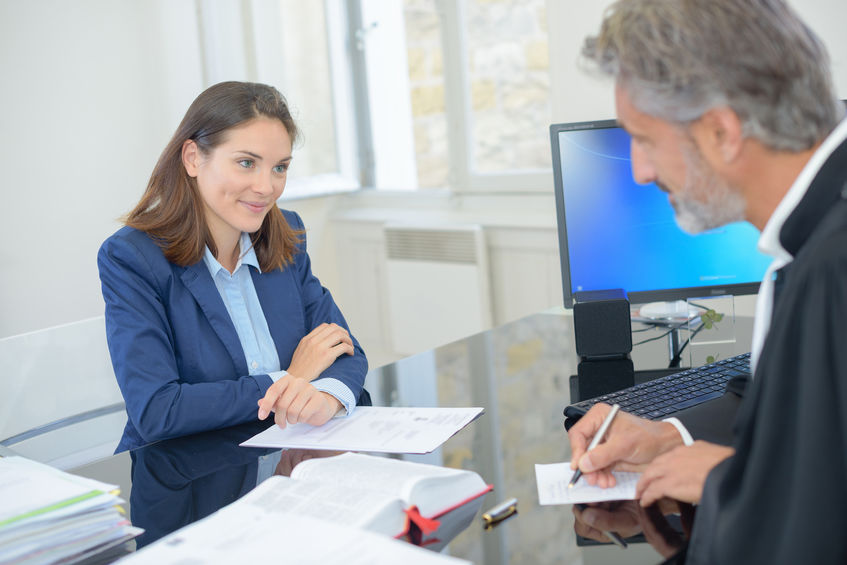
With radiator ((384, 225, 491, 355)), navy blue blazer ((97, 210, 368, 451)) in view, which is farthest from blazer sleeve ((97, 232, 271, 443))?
radiator ((384, 225, 491, 355))

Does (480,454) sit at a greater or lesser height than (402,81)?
lesser

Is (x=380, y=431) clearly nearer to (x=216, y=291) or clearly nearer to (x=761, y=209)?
(x=216, y=291)

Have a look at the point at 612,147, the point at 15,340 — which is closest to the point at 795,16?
the point at 612,147

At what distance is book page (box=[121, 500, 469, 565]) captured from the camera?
81cm

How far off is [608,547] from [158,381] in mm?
918

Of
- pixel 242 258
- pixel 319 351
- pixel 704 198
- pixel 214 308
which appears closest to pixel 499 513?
pixel 704 198

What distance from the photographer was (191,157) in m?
1.80

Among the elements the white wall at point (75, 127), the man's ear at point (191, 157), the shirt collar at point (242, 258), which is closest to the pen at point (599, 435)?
the shirt collar at point (242, 258)

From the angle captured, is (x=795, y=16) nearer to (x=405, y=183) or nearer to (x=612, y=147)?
(x=612, y=147)

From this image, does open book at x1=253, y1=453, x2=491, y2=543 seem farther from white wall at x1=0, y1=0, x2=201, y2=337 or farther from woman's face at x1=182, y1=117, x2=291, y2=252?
white wall at x1=0, y1=0, x2=201, y2=337

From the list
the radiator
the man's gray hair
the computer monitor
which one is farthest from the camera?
the radiator

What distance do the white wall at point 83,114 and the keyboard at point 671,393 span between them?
170cm

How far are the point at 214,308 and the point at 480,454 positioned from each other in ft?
2.31

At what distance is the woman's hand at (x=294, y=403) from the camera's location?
140 centimetres
